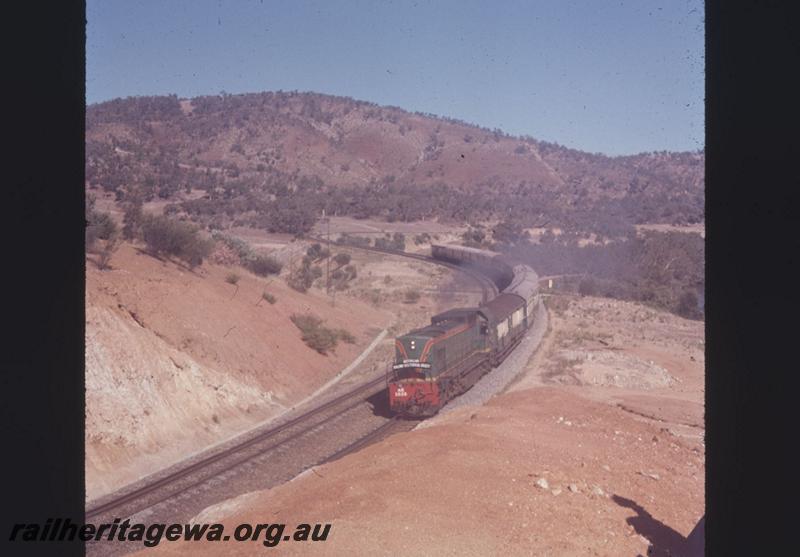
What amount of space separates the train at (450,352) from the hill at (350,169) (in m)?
47.5

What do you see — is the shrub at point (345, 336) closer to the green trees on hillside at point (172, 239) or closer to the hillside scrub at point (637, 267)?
the green trees on hillside at point (172, 239)

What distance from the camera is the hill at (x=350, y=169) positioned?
90.7m

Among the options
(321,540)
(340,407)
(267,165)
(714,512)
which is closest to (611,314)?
(340,407)

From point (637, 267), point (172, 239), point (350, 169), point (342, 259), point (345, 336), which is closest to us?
point (172, 239)

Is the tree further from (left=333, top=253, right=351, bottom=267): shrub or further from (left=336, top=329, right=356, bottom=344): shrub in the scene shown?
(left=333, top=253, right=351, bottom=267): shrub

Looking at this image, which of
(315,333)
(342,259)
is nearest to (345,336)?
(315,333)

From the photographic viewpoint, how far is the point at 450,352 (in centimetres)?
2500

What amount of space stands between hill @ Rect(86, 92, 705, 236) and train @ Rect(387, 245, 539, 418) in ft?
156

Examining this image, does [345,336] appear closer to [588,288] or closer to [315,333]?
[315,333]

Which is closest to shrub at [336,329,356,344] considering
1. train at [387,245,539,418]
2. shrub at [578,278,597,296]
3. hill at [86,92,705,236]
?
train at [387,245,539,418]

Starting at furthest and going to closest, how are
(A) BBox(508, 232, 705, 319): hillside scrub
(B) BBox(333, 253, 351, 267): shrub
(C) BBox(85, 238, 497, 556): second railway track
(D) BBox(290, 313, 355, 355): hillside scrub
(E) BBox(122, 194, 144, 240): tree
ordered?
(B) BBox(333, 253, 351, 267): shrub
(A) BBox(508, 232, 705, 319): hillside scrub
(E) BBox(122, 194, 144, 240): tree
(D) BBox(290, 313, 355, 355): hillside scrub
(C) BBox(85, 238, 497, 556): second railway track

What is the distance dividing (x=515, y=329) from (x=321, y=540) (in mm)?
25715

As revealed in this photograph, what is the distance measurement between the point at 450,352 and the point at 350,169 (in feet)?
387

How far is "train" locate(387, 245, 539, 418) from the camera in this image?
23.5m
